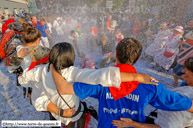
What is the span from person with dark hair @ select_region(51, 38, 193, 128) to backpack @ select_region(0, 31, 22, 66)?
1126 millimetres

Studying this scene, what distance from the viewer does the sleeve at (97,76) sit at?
0.87 m

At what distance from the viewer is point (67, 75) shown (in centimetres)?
108

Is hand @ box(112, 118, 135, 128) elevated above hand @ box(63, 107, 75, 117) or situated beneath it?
elevated above

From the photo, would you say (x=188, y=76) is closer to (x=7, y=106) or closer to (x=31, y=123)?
(x=31, y=123)

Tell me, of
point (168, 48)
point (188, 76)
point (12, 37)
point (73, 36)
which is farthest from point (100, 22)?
point (188, 76)

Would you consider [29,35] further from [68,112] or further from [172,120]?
[172,120]

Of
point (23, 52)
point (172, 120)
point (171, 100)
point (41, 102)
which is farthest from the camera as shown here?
point (23, 52)

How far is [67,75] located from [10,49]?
4.70 ft

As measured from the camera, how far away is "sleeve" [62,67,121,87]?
874 millimetres

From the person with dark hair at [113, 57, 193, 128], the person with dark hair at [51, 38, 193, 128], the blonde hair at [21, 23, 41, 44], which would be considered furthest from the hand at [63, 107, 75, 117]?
→ the blonde hair at [21, 23, 41, 44]

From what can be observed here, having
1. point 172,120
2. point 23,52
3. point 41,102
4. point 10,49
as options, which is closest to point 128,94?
point 172,120

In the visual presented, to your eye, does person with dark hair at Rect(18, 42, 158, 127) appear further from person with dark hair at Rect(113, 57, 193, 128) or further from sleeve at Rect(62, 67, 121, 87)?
person with dark hair at Rect(113, 57, 193, 128)

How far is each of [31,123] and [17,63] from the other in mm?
951

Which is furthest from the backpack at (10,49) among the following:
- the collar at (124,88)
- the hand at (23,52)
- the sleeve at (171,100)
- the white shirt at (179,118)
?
the white shirt at (179,118)
